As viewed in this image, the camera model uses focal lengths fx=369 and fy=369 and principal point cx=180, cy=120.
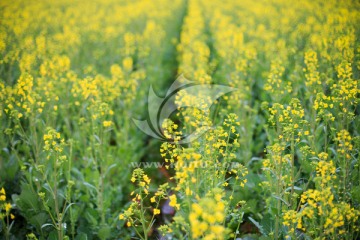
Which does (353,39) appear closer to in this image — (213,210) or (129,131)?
(129,131)

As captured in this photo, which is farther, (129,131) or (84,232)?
(129,131)

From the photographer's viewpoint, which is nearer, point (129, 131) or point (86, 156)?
point (86, 156)

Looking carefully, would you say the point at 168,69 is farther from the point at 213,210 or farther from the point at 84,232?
the point at 213,210

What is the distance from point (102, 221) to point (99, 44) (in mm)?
5599

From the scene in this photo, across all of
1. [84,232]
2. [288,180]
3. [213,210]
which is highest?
[213,210]

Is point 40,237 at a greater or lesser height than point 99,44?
lesser

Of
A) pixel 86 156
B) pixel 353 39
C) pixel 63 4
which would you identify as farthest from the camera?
pixel 63 4

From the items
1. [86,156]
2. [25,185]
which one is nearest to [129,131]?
[86,156]

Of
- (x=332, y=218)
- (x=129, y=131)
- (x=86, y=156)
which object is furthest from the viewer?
(x=129, y=131)

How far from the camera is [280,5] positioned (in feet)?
39.0

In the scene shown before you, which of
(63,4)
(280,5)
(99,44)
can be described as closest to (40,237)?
(99,44)

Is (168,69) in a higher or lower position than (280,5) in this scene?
lower

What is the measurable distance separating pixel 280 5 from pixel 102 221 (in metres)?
10.0

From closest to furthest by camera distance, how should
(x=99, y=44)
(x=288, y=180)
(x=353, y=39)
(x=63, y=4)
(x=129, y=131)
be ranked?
(x=288, y=180) < (x=353, y=39) < (x=129, y=131) < (x=99, y=44) < (x=63, y=4)
